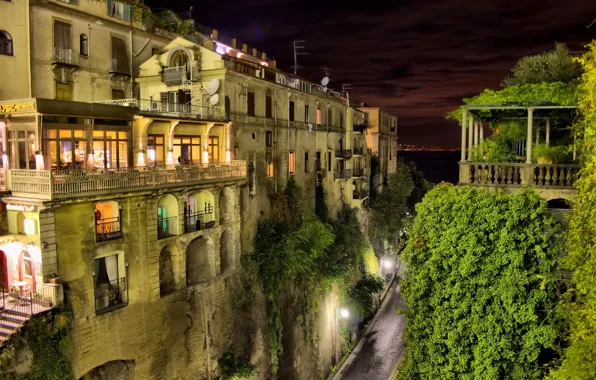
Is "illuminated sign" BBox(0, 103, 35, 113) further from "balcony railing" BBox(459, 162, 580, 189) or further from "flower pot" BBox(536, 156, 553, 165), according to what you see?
"flower pot" BBox(536, 156, 553, 165)

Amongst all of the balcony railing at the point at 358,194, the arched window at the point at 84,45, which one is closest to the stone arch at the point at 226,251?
the arched window at the point at 84,45

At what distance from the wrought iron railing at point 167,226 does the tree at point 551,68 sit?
19.1 m

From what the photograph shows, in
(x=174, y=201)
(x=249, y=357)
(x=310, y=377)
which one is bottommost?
(x=310, y=377)

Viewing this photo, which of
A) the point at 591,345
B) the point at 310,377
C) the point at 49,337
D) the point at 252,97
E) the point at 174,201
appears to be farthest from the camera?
the point at 310,377

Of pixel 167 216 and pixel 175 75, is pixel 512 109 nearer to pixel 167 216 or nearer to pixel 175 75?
pixel 167 216

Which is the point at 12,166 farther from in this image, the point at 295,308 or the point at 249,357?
the point at 295,308

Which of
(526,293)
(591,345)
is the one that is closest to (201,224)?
(526,293)

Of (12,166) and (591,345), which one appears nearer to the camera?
(591,345)

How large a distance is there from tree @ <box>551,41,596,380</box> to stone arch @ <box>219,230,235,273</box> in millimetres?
21050

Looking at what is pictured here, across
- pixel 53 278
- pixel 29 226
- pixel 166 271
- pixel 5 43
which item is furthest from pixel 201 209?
pixel 5 43

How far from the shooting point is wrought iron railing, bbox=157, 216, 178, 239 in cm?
2677

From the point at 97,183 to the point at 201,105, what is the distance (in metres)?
11.1

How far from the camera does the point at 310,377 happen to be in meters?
37.1

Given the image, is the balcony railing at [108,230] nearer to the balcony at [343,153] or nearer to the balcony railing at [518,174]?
the balcony railing at [518,174]
